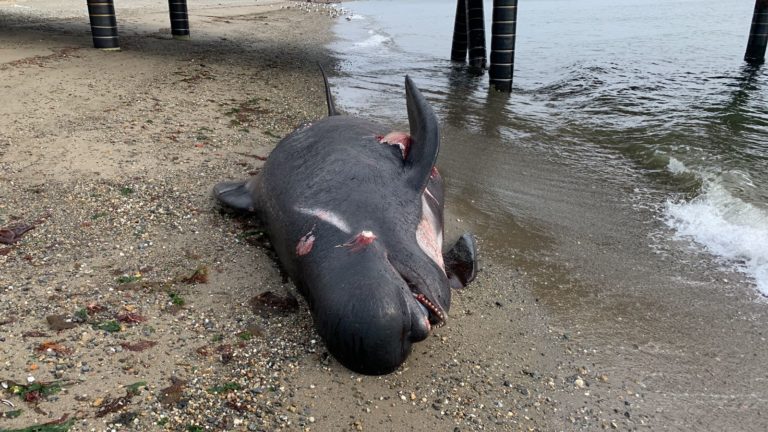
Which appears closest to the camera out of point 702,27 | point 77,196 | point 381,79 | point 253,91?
point 77,196

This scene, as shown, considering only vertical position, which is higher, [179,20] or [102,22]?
[102,22]

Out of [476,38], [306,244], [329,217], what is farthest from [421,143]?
[476,38]

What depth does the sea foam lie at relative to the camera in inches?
191

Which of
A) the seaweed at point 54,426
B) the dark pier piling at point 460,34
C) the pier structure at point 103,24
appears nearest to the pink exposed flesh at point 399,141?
the seaweed at point 54,426

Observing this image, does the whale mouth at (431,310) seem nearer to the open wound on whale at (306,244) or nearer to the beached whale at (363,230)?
the beached whale at (363,230)

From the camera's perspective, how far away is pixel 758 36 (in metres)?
16.6

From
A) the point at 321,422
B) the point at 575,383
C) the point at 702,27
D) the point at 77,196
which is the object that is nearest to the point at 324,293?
the point at 321,422

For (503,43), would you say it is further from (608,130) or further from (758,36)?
(758,36)

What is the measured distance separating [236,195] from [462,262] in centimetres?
201

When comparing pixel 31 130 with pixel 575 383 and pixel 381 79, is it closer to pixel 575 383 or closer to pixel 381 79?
pixel 575 383

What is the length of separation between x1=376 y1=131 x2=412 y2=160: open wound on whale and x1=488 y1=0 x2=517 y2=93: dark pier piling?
8.41m

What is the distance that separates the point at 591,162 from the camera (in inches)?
299

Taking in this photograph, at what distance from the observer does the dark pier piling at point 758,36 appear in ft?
54.0

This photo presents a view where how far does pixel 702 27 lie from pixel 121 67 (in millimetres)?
25881
